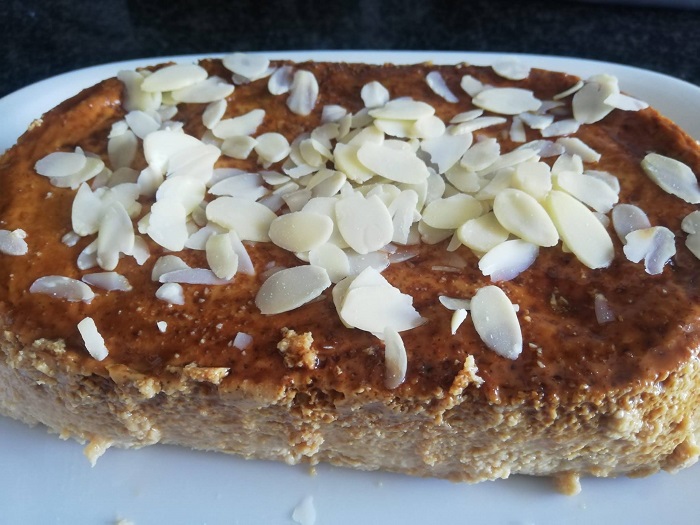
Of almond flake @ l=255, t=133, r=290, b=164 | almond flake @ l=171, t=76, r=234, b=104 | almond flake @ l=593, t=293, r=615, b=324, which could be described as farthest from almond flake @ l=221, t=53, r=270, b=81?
almond flake @ l=593, t=293, r=615, b=324

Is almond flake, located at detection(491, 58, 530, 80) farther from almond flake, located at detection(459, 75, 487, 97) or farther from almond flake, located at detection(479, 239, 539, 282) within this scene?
almond flake, located at detection(479, 239, 539, 282)

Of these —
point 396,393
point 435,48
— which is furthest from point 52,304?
point 435,48

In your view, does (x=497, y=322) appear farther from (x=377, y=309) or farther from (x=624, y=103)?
(x=624, y=103)

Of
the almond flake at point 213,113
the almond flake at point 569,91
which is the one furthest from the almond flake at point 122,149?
the almond flake at point 569,91

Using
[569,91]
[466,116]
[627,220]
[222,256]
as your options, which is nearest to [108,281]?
[222,256]

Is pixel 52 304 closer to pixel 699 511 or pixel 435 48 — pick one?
pixel 699 511
